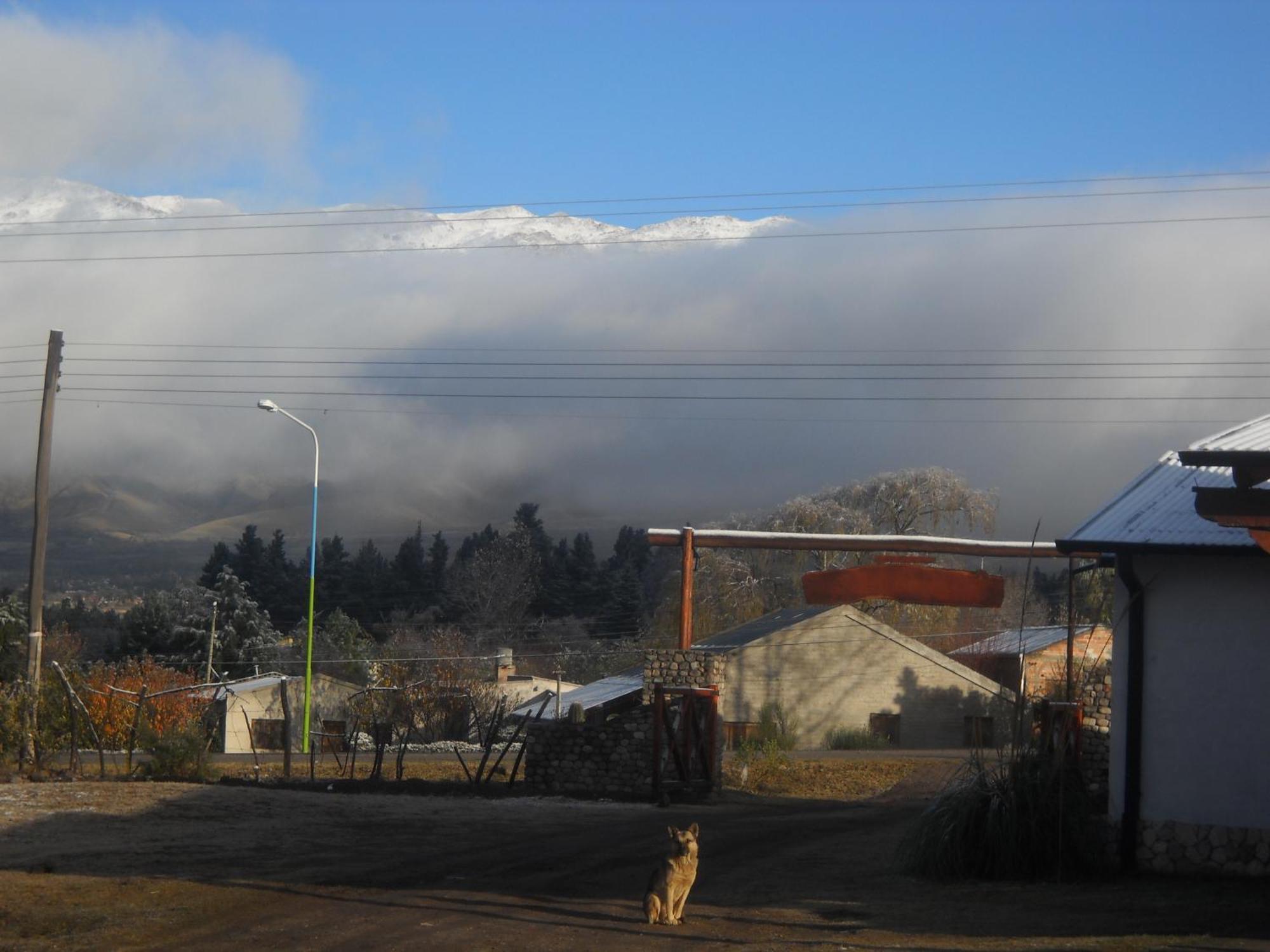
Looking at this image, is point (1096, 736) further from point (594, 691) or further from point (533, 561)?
point (533, 561)

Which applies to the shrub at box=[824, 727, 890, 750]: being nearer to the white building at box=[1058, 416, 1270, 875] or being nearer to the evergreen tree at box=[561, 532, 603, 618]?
the white building at box=[1058, 416, 1270, 875]

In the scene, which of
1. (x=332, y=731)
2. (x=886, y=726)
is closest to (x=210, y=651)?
(x=332, y=731)

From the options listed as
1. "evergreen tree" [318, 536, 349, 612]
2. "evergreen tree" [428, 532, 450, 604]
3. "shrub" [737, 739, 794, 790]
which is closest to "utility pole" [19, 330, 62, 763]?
"shrub" [737, 739, 794, 790]

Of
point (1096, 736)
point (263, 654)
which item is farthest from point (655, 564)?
point (1096, 736)

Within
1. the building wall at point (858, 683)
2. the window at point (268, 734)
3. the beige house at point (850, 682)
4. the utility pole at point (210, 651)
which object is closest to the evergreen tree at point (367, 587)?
the utility pole at point (210, 651)

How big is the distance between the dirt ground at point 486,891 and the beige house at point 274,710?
2900cm

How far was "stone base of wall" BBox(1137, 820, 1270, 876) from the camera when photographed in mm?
12570

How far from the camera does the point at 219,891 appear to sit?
12.1 m

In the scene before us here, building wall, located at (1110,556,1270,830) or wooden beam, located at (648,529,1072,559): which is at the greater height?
wooden beam, located at (648,529,1072,559)

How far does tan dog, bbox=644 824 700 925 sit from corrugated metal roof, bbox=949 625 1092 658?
37714mm

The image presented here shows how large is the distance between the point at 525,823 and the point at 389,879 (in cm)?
622

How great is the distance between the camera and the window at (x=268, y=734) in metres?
47.7

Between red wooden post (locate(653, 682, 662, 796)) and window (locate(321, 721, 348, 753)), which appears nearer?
red wooden post (locate(653, 682, 662, 796))

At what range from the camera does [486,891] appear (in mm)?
12359
